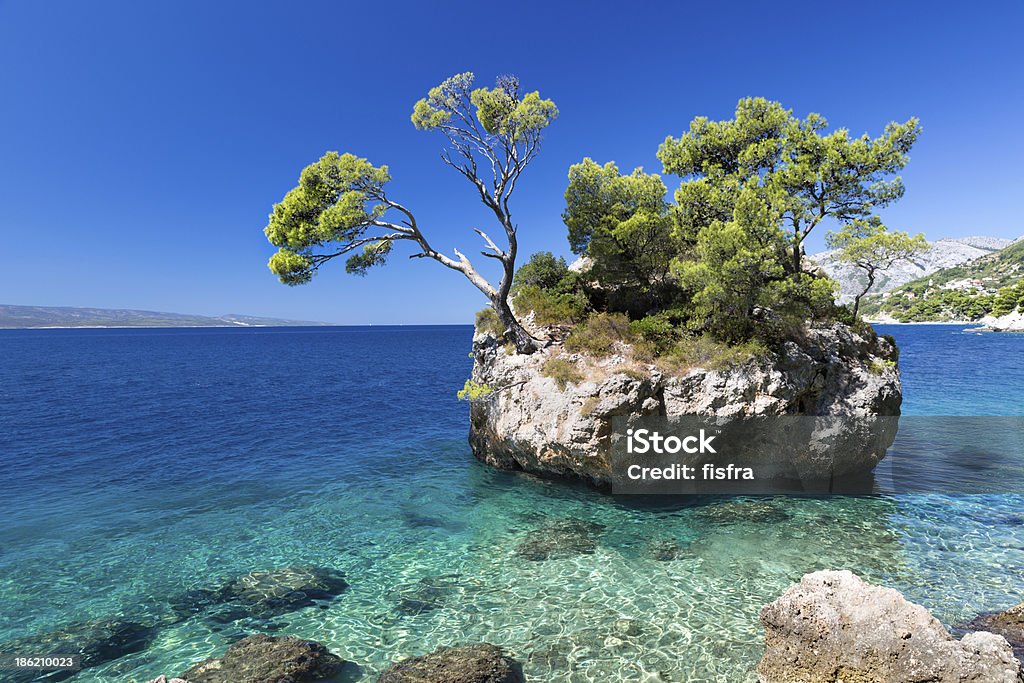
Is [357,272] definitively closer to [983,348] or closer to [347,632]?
[347,632]

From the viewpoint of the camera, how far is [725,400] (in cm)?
1703

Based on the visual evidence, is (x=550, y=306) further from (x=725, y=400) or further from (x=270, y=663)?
(x=270, y=663)

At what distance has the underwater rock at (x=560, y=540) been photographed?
13.9 metres

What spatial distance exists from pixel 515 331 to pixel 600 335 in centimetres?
401

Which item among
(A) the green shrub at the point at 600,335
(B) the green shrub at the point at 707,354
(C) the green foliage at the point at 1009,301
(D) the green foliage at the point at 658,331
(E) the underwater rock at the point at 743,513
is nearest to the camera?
(E) the underwater rock at the point at 743,513

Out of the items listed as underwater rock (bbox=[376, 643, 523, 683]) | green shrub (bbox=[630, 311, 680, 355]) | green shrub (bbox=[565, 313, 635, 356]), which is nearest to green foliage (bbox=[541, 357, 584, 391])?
green shrub (bbox=[565, 313, 635, 356])

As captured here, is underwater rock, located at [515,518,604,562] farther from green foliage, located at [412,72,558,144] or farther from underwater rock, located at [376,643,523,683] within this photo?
green foliage, located at [412,72,558,144]

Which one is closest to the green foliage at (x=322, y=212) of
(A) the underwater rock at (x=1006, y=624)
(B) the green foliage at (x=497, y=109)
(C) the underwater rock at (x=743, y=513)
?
(B) the green foliage at (x=497, y=109)

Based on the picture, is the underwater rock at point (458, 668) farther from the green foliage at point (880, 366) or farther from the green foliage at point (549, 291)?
the green foliage at point (880, 366)

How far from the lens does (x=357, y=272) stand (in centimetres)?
2378

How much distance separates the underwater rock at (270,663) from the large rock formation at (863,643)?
8.76 metres

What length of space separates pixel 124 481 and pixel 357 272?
14.1 metres

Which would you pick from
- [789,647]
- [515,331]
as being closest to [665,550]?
[789,647]

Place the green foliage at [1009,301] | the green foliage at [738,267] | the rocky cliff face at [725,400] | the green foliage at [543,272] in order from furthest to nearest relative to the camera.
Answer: the green foliage at [1009,301] → the green foliage at [543,272] → the green foliage at [738,267] → the rocky cliff face at [725,400]
